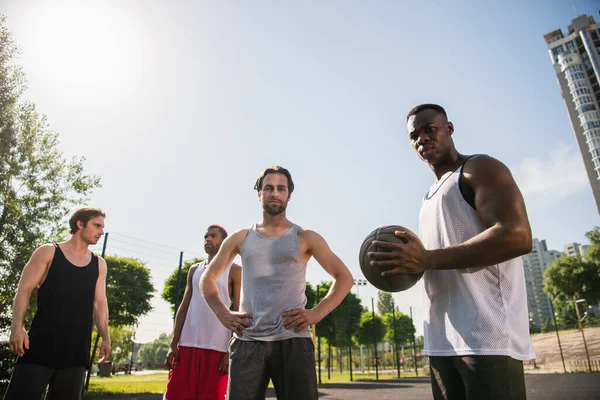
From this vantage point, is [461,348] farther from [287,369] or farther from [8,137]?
[8,137]

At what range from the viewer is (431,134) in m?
2.18

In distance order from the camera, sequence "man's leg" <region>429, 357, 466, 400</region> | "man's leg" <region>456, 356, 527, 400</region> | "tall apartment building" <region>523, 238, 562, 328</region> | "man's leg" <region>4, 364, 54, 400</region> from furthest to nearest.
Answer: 1. "tall apartment building" <region>523, 238, 562, 328</region>
2. "man's leg" <region>4, 364, 54, 400</region>
3. "man's leg" <region>429, 357, 466, 400</region>
4. "man's leg" <region>456, 356, 527, 400</region>

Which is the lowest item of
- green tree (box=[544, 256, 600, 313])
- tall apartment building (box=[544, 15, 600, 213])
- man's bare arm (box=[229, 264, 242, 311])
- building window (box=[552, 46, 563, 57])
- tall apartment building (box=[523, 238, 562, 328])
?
man's bare arm (box=[229, 264, 242, 311])

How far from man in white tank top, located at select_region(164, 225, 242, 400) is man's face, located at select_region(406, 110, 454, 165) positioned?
2444mm

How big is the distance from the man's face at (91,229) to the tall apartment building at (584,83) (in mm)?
85659

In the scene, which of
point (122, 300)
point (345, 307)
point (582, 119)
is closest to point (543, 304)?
point (582, 119)

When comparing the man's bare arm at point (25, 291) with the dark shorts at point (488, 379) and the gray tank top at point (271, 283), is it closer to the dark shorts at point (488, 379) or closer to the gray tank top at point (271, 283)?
the gray tank top at point (271, 283)

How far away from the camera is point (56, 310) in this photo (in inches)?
130

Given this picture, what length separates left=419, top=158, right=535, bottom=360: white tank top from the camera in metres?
1.73

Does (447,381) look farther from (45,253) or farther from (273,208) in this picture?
(45,253)

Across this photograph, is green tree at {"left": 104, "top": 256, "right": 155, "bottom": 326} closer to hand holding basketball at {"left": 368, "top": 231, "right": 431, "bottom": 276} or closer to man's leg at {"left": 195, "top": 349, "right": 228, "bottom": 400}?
man's leg at {"left": 195, "top": 349, "right": 228, "bottom": 400}

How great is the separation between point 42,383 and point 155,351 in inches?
5891

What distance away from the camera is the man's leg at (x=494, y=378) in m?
1.61

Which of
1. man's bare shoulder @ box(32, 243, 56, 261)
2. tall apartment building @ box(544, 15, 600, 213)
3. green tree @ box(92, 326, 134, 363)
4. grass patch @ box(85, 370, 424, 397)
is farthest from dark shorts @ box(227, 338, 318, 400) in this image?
tall apartment building @ box(544, 15, 600, 213)
